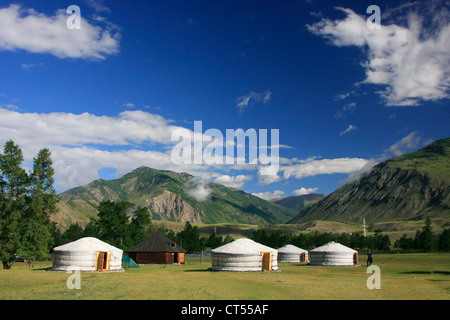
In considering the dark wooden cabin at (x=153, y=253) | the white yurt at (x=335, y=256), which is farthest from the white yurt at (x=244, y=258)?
the dark wooden cabin at (x=153, y=253)

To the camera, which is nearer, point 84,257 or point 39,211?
point 84,257

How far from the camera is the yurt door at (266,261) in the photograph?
3503cm

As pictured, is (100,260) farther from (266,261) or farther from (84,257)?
(266,261)

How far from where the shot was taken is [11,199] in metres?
39.8

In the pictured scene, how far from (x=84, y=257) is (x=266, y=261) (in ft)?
54.8

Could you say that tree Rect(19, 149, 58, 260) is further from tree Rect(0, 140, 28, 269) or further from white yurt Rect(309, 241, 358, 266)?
white yurt Rect(309, 241, 358, 266)

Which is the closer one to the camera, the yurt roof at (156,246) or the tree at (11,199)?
the tree at (11,199)

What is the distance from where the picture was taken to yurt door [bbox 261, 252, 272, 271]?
35.0 m

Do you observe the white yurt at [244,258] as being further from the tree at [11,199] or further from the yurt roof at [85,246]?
the tree at [11,199]

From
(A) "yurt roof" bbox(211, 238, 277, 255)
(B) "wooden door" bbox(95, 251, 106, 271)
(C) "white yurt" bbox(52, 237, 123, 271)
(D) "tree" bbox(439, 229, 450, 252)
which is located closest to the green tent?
(C) "white yurt" bbox(52, 237, 123, 271)

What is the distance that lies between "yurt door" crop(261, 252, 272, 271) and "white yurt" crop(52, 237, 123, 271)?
14427 mm

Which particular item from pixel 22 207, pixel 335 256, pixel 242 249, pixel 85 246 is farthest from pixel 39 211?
pixel 335 256
